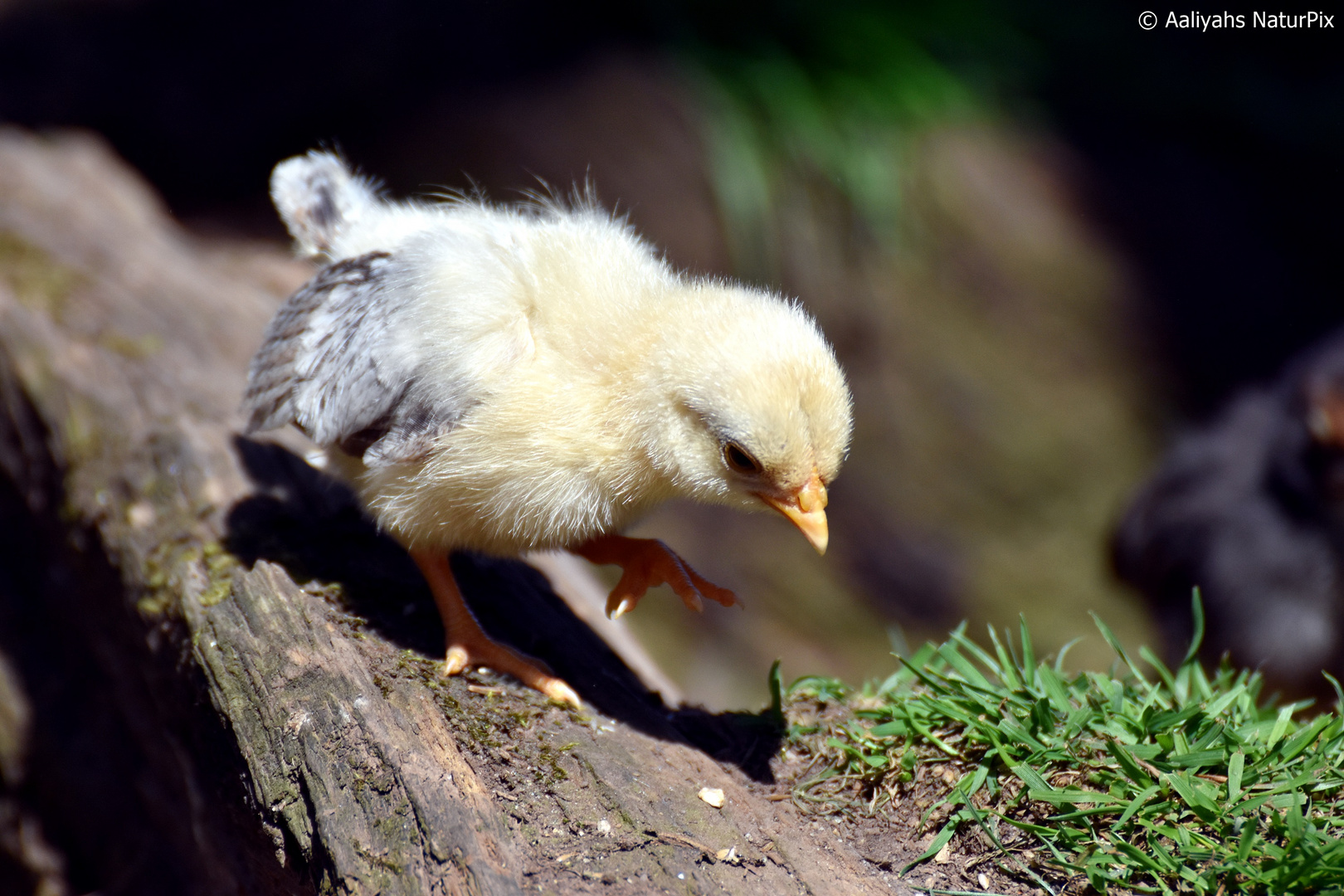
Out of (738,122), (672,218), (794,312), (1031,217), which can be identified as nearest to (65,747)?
(794,312)

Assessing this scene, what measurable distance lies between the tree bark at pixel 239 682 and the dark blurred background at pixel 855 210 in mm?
1703

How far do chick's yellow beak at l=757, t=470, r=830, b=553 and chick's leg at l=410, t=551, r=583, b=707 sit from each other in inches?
27.9

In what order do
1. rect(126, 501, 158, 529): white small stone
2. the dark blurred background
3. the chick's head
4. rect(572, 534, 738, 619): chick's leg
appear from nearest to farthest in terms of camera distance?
the chick's head, rect(572, 534, 738, 619): chick's leg, rect(126, 501, 158, 529): white small stone, the dark blurred background

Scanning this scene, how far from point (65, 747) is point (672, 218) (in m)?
4.19

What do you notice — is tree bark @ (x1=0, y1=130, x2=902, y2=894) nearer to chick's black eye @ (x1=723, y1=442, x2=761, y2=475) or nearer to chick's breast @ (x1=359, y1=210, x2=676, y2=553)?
chick's breast @ (x1=359, y1=210, x2=676, y2=553)

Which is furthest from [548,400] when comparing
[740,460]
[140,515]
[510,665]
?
[140,515]

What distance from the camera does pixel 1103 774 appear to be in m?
1.98

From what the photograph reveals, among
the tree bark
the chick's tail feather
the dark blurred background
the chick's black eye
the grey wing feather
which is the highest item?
the dark blurred background

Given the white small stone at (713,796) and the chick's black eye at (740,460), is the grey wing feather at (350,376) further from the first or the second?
the white small stone at (713,796)

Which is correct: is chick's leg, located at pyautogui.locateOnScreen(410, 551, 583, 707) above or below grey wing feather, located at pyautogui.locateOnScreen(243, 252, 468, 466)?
below

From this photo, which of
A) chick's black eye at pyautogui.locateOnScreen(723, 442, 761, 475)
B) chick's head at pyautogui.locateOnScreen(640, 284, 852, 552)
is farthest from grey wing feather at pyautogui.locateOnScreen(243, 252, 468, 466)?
chick's black eye at pyautogui.locateOnScreen(723, 442, 761, 475)

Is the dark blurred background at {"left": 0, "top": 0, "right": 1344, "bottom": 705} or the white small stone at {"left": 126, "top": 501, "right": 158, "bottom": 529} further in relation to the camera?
the dark blurred background at {"left": 0, "top": 0, "right": 1344, "bottom": 705}

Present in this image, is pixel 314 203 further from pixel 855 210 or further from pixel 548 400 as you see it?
pixel 855 210

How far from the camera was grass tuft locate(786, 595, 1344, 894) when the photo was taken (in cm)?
178
